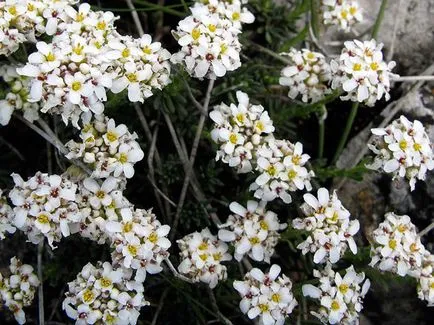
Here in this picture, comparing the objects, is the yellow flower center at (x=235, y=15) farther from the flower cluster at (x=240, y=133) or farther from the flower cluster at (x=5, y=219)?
the flower cluster at (x=5, y=219)

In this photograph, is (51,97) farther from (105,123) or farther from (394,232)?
(394,232)

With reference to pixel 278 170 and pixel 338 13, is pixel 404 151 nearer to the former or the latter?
pixel 278 170

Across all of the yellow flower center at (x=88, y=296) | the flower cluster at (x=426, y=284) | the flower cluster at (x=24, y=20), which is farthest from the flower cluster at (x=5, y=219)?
the flower cluster at (x=426, y=284)

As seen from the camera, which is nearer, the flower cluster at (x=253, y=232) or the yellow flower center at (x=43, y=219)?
the yellow flower center at (x=43, y=219)

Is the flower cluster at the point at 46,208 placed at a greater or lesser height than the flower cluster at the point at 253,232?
greater

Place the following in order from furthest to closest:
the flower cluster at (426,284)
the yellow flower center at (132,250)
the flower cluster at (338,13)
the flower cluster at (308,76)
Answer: the flower cluster at (338,13) → the flower cluster at (308,76) → the flower cluster at (426,284) → the yellow flower center at (132,250)

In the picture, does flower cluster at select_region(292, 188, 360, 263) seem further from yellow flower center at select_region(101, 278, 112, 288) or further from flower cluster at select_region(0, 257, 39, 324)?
flower cluster at select_region(0, 257, 39, 324)

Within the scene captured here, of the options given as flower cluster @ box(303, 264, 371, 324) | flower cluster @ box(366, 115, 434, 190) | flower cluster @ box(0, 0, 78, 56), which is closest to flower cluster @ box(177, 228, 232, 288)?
flower cluster @ box(303, 264, 371, 324)

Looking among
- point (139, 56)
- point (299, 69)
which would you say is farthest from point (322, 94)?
point (139, 56)
